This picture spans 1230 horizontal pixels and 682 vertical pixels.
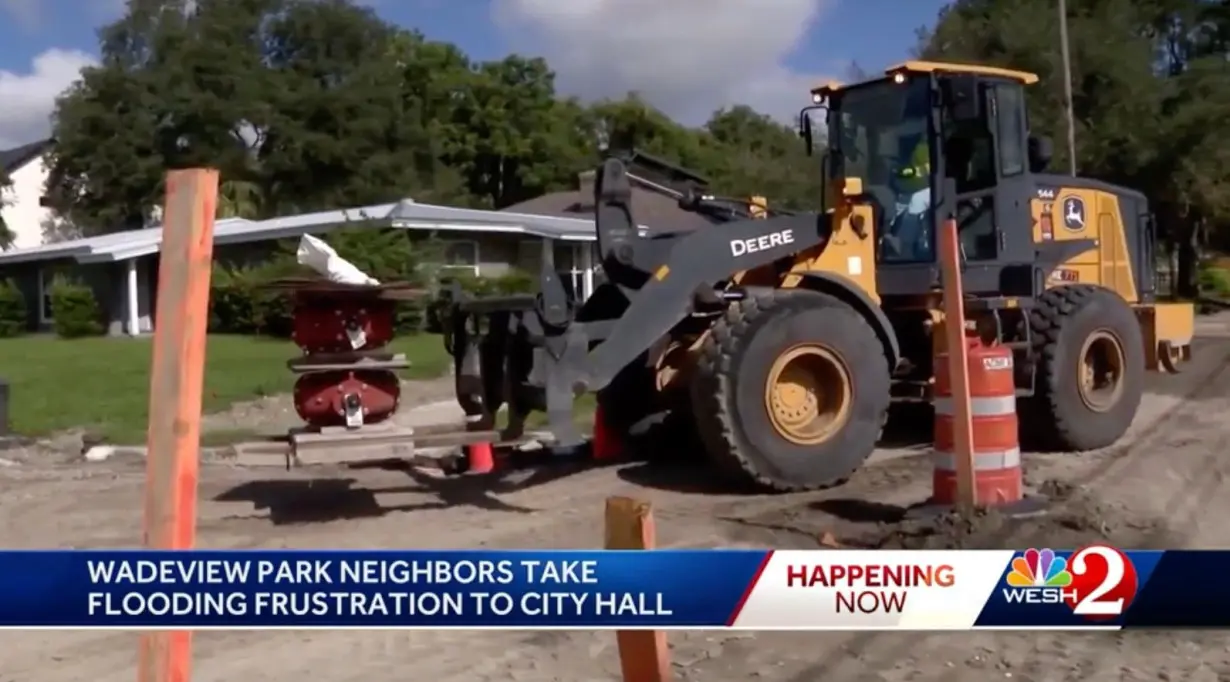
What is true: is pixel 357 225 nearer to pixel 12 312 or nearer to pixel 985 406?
pixel 12 312

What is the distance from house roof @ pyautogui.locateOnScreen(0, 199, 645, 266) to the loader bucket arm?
21942 mm

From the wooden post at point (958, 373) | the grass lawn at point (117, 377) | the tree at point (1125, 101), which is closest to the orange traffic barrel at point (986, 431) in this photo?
the wooden post at point (958, 373)

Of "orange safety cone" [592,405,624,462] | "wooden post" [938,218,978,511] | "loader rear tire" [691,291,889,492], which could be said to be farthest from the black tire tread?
"orange safety cone" [592,405,624,462]

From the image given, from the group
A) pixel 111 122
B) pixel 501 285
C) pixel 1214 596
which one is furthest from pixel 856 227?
pixel 111 122

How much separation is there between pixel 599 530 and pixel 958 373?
95.7 inches

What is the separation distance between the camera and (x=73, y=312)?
37.1m

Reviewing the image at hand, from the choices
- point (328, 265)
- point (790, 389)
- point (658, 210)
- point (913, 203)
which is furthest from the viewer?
point (913, 203)

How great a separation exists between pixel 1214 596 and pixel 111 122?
61.7 meters

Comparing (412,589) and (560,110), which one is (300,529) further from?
(560,110)

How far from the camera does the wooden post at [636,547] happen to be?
429 centimetres

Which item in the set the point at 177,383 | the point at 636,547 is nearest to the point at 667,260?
the point at 636,547

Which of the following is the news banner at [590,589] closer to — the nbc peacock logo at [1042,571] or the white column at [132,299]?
the nbc peacock logo at [1042,571]

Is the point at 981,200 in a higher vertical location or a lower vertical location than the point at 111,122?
lower

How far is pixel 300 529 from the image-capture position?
9305 mm
